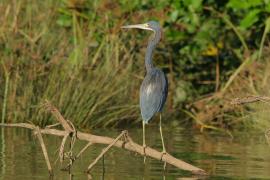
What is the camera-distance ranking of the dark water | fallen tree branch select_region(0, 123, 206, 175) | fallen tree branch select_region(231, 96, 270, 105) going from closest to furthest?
fallen tree branch select_region(231, 96, 270, 105)
fallen tree branch select_region(0, 123, 206, 175)
the dark water

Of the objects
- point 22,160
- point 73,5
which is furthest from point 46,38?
point 22,160

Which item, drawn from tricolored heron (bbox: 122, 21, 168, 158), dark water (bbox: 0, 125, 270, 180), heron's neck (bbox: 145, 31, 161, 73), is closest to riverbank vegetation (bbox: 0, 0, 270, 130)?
dark water (bbox: 0, 125, 270, 180)

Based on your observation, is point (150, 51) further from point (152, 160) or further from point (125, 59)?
point (125, 59)

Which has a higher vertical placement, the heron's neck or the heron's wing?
the heron's neck

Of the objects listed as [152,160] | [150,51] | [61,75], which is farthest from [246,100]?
[61,75]

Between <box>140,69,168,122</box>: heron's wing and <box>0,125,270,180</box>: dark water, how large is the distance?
2.03ft

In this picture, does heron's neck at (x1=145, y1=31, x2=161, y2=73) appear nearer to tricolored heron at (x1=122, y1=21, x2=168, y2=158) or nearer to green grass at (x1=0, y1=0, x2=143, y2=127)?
tricolored heron at (x1=122, y1=21, x2=168, y2=158)

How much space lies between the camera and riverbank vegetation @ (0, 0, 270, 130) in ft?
52.7

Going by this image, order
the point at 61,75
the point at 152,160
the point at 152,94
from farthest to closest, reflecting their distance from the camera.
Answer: the point at 61,75 → the point at 152,160 → the point at 152,94

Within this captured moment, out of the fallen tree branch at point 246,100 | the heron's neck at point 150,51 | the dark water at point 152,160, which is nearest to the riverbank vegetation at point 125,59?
the dark water at point 152,160

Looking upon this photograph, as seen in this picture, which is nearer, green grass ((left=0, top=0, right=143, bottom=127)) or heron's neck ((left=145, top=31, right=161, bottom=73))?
heron's neck ((left=145, top=31, right=161, bottom=73))

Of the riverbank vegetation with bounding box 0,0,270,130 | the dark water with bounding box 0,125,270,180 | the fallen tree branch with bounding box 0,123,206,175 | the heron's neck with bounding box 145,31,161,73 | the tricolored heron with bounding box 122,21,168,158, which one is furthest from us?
the riverbank vegetation with bounding box 0,0,270,130

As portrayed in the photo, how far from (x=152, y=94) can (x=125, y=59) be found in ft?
21.6

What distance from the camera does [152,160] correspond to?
1189cm
